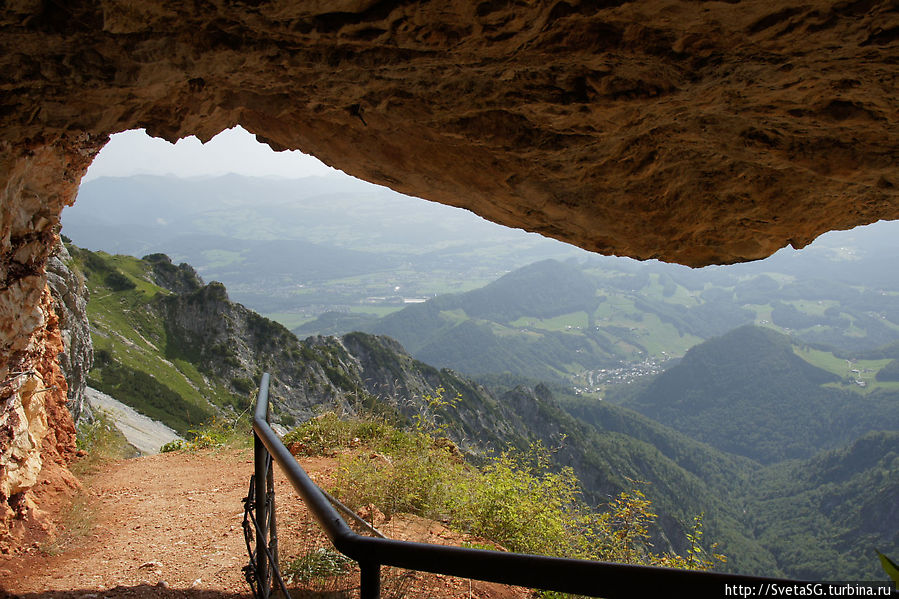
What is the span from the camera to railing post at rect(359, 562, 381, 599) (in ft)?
5.23

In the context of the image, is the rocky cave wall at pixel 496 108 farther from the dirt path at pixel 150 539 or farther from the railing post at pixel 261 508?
the railing post at pixel 261 508

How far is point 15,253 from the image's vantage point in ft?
15.3

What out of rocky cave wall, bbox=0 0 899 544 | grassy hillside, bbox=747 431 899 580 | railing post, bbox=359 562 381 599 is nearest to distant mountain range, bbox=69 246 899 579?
grassy hillside, bbox=747 431 899 580

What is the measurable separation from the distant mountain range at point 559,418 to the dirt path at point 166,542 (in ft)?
8.74

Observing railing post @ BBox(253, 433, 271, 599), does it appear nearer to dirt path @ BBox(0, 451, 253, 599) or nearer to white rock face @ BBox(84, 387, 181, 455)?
dirt path @ BBox(0, 451, 253, 599)

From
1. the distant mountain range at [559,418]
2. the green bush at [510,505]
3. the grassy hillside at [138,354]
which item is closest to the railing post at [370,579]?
the green bush at [510,505]

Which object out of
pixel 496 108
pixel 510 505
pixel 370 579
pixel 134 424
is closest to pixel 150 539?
pixel 510 505

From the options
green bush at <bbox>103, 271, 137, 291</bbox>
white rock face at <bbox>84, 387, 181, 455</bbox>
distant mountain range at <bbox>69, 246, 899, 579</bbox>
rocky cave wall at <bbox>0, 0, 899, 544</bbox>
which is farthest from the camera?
green bush at <bbox>103, 271, 137, 291</bbox>

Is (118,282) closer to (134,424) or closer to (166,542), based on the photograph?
(134,424)

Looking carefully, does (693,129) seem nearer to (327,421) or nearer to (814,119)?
(814,119)

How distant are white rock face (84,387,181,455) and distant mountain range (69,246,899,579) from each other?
107 cm

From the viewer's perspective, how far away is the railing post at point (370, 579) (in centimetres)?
159

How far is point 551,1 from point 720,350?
5625 inches

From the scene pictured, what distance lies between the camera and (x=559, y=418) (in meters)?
52.4
